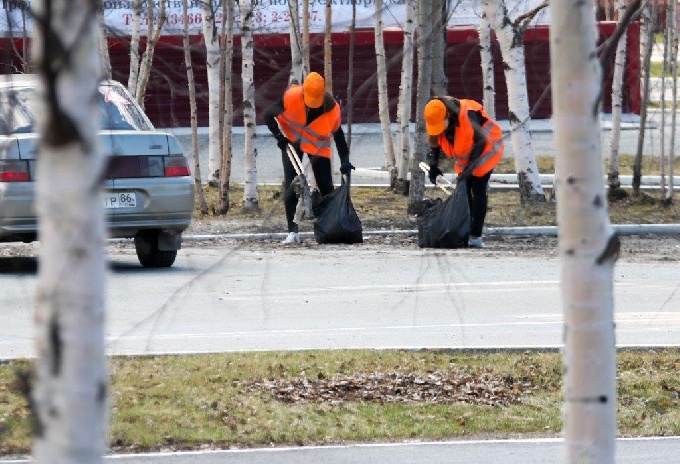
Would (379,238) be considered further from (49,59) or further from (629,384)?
(49,59)

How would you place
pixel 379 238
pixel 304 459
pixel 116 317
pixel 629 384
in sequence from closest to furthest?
1. pixel 304 459
2. pixel 629 384
3. pixel 116 317
4. pixel 379 238

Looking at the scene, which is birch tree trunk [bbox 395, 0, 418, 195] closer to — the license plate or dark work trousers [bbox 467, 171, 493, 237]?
dark work trousers [bbox 467, 171, 493, 237]

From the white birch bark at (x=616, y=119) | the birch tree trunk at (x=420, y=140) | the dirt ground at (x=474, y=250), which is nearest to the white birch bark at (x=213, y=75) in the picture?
the dirt ground at (x=474, y=250)

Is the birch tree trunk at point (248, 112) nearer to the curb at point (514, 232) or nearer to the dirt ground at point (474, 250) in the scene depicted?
the dirt ground at point (474, 250)


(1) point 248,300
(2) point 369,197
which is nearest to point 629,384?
(1) point 248,300

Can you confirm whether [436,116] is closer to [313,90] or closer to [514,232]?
[313,90]

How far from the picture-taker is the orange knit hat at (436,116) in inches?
479

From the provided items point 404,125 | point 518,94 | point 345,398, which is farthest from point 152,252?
point 404,125

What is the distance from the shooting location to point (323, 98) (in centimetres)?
1266

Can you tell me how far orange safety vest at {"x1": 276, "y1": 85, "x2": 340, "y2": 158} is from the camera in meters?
12.2

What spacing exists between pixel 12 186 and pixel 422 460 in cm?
551

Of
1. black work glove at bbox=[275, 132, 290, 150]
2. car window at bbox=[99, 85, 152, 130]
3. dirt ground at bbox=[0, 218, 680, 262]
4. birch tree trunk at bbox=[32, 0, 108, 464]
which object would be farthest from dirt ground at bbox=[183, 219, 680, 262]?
birch tree trunk at bbox=[32, 0, 108, 464]

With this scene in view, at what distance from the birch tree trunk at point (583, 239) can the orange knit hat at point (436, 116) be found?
29.3ft

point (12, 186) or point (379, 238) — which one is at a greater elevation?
point (12, 186)
